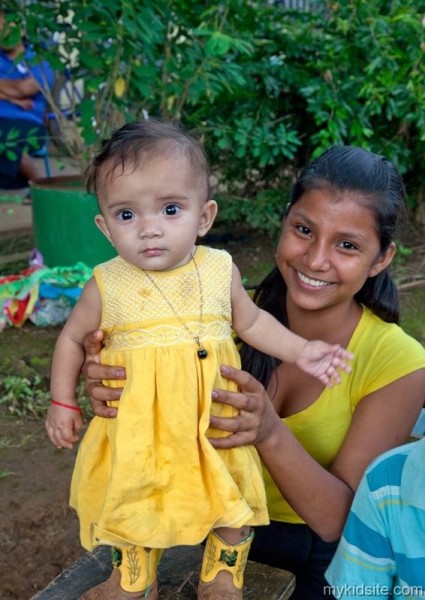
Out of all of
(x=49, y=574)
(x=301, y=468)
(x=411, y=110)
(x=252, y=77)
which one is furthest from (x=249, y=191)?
(x=301, y=468)

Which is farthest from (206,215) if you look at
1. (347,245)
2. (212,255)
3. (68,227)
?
(68,227)

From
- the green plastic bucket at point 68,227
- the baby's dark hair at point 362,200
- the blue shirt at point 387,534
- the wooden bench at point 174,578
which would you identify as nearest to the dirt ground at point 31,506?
the green plastic bucket at point 68,227

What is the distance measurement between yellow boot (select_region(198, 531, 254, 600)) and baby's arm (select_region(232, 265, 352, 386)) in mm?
396

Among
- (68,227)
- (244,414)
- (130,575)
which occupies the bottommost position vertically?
(68,227)

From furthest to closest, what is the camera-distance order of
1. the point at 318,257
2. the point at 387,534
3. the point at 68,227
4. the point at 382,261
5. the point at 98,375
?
the point at 68,227
the point at 382,261
the point at 318,257
the point at 98,375
the point at 387,534

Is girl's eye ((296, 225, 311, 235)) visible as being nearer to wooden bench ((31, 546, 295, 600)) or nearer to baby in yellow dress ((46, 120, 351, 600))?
baby in yellow dress ((46, 120, 351, 600))

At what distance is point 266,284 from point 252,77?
11.2 feet

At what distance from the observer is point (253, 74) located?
5.21m

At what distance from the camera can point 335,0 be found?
4.87 meters

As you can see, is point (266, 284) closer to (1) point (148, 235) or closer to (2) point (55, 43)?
(1) point (148, 235)

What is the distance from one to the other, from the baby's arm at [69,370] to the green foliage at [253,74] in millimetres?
2244

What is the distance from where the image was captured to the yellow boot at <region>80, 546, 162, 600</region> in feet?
5.35

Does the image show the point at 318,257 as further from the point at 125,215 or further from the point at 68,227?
the point at 68,227

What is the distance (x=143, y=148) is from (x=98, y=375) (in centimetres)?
48
